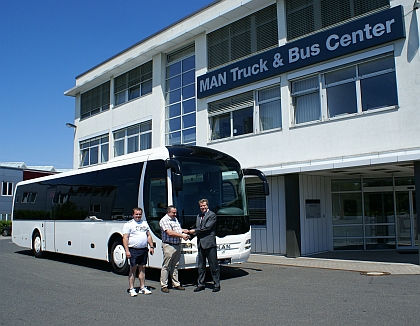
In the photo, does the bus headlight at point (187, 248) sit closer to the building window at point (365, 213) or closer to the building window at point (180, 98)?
the building window at point (365, 213)

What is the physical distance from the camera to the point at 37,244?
16750mm

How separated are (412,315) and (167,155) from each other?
6049 millimetres

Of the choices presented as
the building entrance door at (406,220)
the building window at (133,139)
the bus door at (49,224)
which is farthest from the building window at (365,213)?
the bus door at (49,224)

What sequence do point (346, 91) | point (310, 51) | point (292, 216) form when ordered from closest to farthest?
point (346, 91) → point (310, 51) → point (292, 216)

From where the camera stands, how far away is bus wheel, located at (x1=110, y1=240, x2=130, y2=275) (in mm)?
11758

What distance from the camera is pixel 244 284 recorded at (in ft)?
33.0

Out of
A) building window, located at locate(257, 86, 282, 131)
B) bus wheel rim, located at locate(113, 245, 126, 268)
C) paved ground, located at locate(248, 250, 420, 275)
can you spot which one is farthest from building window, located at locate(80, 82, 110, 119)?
bus wheel rim, located at locate(113, 245, 126, 268)

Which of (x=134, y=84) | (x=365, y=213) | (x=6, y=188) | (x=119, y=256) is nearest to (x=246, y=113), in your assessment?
(x=365, y=213)

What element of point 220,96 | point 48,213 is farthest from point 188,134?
point 48,213

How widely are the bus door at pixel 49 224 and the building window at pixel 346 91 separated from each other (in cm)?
880

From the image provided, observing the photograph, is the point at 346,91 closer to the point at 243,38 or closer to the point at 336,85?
the point at 336,85

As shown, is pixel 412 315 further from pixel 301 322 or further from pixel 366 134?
pixel 366 134

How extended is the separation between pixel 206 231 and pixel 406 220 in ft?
33.3

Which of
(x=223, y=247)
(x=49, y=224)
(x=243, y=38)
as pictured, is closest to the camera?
(x=223, y=247)
